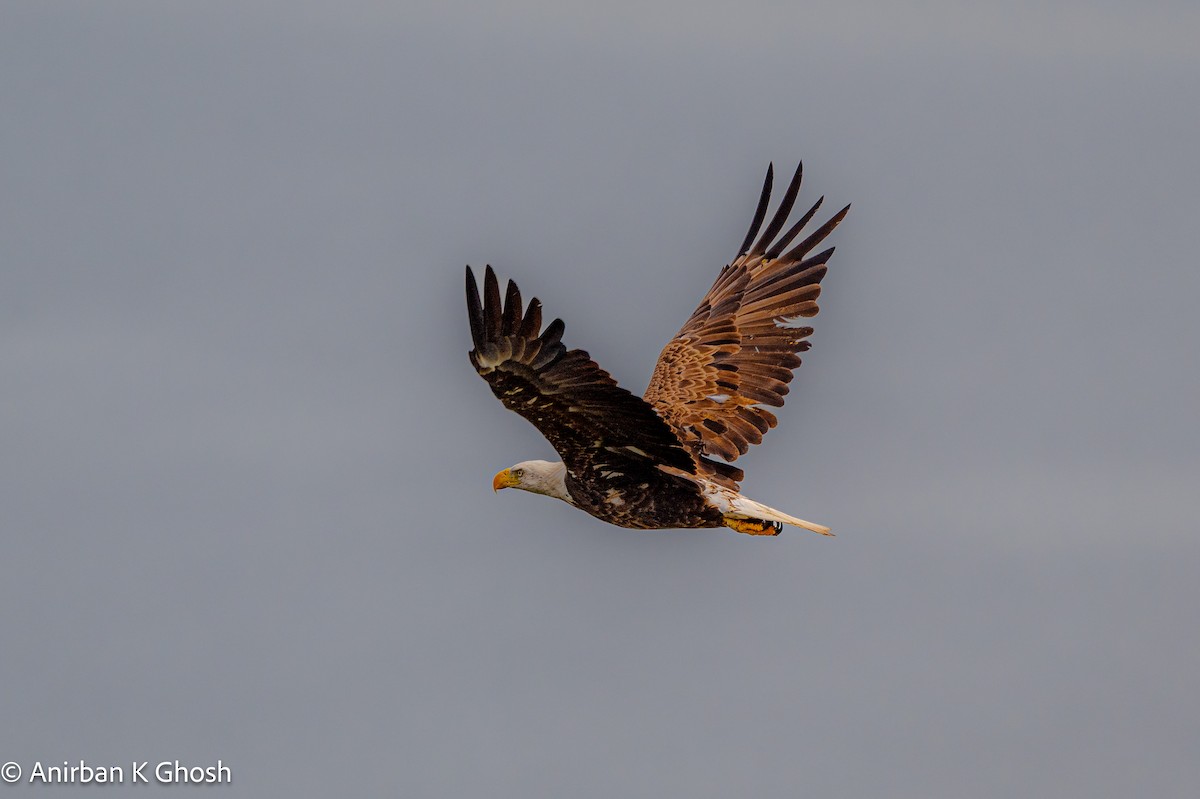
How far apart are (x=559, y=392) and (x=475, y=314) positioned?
3.34 feet

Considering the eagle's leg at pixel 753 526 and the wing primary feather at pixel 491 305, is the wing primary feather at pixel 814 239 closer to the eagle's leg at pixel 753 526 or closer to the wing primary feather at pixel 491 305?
the eagle's leg at pixel 753 526

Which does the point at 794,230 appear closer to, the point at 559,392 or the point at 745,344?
the point at 745,344

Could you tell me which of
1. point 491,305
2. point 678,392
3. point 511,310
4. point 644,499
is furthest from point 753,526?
point 491,305

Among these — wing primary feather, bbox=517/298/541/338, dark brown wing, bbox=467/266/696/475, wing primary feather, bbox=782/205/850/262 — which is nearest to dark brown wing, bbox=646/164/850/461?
wing primary feather, bbox=782/205/850/262

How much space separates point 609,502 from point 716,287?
3.42m

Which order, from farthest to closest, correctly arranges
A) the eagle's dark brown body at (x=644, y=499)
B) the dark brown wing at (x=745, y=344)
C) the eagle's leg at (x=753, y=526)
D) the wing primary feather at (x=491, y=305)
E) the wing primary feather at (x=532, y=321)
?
the dark brown wing at (x=745, y=344), the eagle's leg at (x=753, y=526), the eagle's dark brown body at (x=644, y=499), the wing primary feather at (x=532, y=321), the wing primary feather at (x=491, y=305)

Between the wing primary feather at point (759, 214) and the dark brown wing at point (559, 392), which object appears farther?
the wing primary feather at point (759, 214)

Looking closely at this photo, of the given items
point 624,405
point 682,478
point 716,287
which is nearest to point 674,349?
point 716,287

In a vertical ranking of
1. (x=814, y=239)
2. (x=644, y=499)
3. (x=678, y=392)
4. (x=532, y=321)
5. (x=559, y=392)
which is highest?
(x=814, y=239)

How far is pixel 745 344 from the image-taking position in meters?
17.6

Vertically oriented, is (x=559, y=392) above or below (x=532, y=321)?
below

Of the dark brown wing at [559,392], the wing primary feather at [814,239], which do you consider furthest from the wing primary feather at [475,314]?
the wing primary feather at [814,239]

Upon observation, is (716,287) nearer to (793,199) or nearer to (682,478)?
(793,199)

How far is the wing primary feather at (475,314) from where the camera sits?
526 inches
